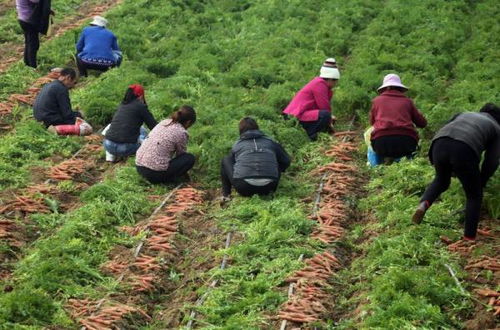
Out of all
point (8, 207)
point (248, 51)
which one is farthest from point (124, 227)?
point (248, 51)

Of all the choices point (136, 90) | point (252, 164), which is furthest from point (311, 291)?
point (136, 90)

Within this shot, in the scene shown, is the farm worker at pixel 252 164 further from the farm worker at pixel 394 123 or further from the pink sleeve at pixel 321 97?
the pink sleeve at pixel 321 97

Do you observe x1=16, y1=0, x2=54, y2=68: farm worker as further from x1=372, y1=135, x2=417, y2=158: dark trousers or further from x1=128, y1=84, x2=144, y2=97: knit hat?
x1=372, y1=135, x2=417, y2=158: dark trousers

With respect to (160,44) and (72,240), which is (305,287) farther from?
(160,44)

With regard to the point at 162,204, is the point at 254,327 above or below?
above

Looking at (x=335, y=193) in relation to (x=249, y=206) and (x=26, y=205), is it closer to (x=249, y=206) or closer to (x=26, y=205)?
(x=249, y=206)

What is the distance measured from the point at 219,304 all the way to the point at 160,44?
36.1ft

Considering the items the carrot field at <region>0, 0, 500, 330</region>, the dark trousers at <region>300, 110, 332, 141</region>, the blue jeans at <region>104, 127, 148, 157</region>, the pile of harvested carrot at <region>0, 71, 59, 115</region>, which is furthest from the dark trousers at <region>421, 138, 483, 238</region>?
the pile of harvested carrot at <region>0, 71, 59, 115</region>

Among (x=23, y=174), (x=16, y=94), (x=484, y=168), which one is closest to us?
(x=484, y=168)

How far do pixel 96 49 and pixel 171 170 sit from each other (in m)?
5.79

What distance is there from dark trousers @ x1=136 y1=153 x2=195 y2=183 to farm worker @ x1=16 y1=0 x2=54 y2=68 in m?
6.59

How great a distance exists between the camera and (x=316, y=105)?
14312mm

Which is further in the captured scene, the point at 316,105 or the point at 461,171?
the point at 316,105

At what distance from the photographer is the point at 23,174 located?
12.5 meters
